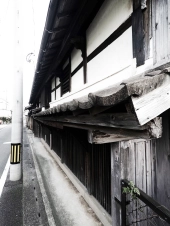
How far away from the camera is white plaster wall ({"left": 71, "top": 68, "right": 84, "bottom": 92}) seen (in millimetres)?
4410

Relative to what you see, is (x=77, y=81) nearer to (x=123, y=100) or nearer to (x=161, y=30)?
(x=161, y=30)

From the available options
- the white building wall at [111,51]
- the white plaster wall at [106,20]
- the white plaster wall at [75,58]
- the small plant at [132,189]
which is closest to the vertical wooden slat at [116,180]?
the small plant at [132,189]

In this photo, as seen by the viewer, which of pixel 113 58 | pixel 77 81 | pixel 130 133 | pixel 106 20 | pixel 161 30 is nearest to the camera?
pixel 130 133

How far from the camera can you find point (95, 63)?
11.4ft

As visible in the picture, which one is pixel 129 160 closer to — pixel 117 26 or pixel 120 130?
pixel 120 130

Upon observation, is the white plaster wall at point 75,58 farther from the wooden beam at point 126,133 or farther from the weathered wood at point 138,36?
the wooden beam at point 126,133

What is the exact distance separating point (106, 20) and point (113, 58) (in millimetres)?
859

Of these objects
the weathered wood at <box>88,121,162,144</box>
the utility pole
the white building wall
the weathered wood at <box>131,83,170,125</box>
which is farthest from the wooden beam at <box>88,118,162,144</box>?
the utility pole

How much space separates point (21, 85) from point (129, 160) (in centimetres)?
585

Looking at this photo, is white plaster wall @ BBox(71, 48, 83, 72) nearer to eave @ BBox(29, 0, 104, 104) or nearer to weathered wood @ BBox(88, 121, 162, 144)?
eave @ BBox(29, 0, 104, 104)

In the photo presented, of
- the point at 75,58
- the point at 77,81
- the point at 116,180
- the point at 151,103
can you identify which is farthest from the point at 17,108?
the point at 151,103

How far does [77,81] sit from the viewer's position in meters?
4.74

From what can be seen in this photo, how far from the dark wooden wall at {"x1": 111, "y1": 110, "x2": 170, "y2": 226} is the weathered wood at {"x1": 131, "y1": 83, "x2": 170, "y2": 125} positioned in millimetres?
1199

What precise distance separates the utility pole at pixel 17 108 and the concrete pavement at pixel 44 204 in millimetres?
650
